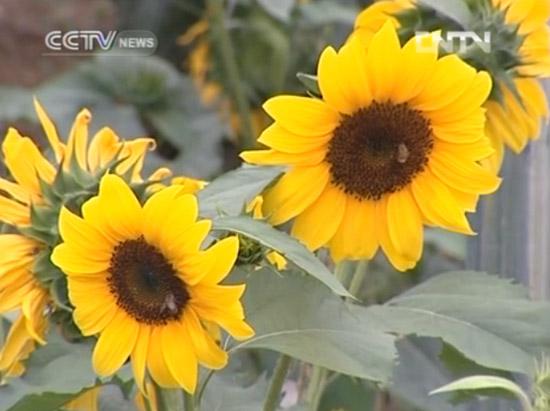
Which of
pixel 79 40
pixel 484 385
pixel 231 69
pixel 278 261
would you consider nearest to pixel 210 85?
pixel 231 69

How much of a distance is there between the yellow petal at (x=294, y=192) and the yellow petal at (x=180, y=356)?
0.08 meters

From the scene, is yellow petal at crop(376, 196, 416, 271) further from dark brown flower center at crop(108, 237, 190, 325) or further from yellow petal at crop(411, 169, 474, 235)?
dark brown flower center at crop(108, 237, 190, 325)

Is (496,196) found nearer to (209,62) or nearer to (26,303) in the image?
(26,303)

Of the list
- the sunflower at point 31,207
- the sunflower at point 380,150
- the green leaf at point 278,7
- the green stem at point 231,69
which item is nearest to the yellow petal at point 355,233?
the sunflower at point 380,150

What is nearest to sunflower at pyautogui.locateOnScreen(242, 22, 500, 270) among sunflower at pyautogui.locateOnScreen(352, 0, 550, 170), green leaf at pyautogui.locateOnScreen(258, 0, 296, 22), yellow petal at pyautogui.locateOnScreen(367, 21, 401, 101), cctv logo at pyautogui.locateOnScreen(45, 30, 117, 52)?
yellow petal at pyautogui.locateOnScreen(367, 21, 401, 101)

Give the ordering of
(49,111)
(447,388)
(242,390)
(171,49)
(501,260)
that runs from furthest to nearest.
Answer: (171,49)
(49,111)
(501,260)
(242,390)
(447,388)

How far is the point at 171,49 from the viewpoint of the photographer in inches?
91.0

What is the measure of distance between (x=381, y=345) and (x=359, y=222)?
67 millimetres

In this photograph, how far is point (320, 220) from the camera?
2.62 ft

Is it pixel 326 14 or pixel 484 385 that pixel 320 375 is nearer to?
pixel 484 385

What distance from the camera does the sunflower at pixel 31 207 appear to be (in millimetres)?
801

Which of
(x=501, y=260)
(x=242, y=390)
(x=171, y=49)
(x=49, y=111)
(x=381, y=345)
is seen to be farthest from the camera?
(x=171, y=49)

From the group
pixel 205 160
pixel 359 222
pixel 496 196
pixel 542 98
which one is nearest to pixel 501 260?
pixel 496 196

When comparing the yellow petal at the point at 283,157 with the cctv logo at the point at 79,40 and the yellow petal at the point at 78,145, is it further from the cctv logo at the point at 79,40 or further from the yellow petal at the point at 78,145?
the cctv logo at the point at 79,40
